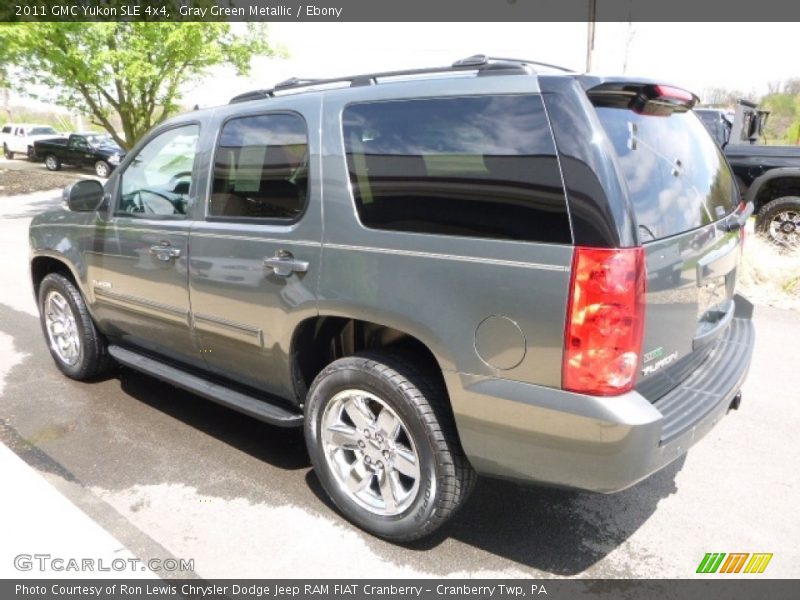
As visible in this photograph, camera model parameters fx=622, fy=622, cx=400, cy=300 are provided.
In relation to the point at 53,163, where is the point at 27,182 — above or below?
below

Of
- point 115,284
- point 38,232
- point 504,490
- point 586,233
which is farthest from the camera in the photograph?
point 38,232

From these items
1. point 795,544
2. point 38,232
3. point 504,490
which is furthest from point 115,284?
point 795,544

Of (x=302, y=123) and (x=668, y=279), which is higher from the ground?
(x=302, y=123)

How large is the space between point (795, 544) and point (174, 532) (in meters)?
2.77

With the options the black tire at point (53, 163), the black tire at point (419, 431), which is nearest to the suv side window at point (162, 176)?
the black tire at point (419, 431)

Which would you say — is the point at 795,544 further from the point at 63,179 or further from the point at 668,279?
the point at 63,179

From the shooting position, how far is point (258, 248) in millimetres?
2977

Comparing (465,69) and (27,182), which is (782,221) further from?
(27,182)

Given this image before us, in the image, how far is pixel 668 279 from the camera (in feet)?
7.52

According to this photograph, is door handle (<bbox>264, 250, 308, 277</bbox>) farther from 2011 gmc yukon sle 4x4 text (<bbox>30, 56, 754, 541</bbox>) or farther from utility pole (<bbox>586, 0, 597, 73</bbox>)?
utility pole (<bbox>586, 0, 597, 73</bbox>)

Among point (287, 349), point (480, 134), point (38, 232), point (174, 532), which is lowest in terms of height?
point (174, 532)

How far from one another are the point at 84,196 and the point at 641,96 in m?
3.37

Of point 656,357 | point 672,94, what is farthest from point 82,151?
point 656,357

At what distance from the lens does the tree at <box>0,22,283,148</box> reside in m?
12.2
